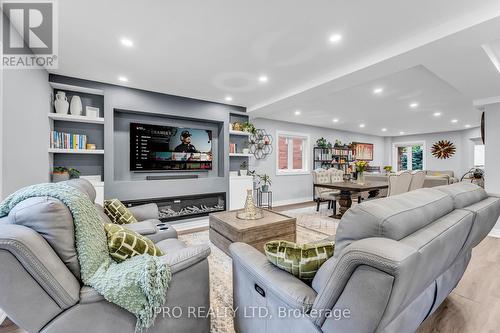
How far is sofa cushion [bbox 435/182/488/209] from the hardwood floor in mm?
890

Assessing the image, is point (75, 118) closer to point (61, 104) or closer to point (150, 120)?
point (61, 104)

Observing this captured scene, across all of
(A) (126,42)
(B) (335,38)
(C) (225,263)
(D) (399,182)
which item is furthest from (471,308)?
(A) (126,42)

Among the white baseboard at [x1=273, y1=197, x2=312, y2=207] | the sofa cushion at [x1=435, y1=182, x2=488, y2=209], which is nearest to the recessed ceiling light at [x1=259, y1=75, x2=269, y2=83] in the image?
the sofa cushion at [x1=435, y1=182, x2=488, y2=209]

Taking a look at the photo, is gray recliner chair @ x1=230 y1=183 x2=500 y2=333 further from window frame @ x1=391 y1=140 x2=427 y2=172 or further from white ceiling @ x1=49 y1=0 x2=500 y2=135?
window frame @ x1=391 y1=140 x2=427 y2=172

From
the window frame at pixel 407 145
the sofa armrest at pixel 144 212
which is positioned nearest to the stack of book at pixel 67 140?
the sofa armrest at pixel 144 212

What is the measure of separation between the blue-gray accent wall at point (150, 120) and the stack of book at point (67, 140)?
317 mm

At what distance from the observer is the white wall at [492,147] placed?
3.60 metres

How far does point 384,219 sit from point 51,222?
142 cm

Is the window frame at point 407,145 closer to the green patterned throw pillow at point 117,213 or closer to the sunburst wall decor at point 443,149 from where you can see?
the sunburst wall decor at point 443,149

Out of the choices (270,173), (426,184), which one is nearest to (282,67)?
(270,173)

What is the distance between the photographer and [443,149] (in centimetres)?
808

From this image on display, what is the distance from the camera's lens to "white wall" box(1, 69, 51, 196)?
1.89 m

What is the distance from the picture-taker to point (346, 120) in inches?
242

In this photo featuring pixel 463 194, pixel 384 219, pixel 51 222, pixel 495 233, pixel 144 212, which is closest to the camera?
pixel 384 219
